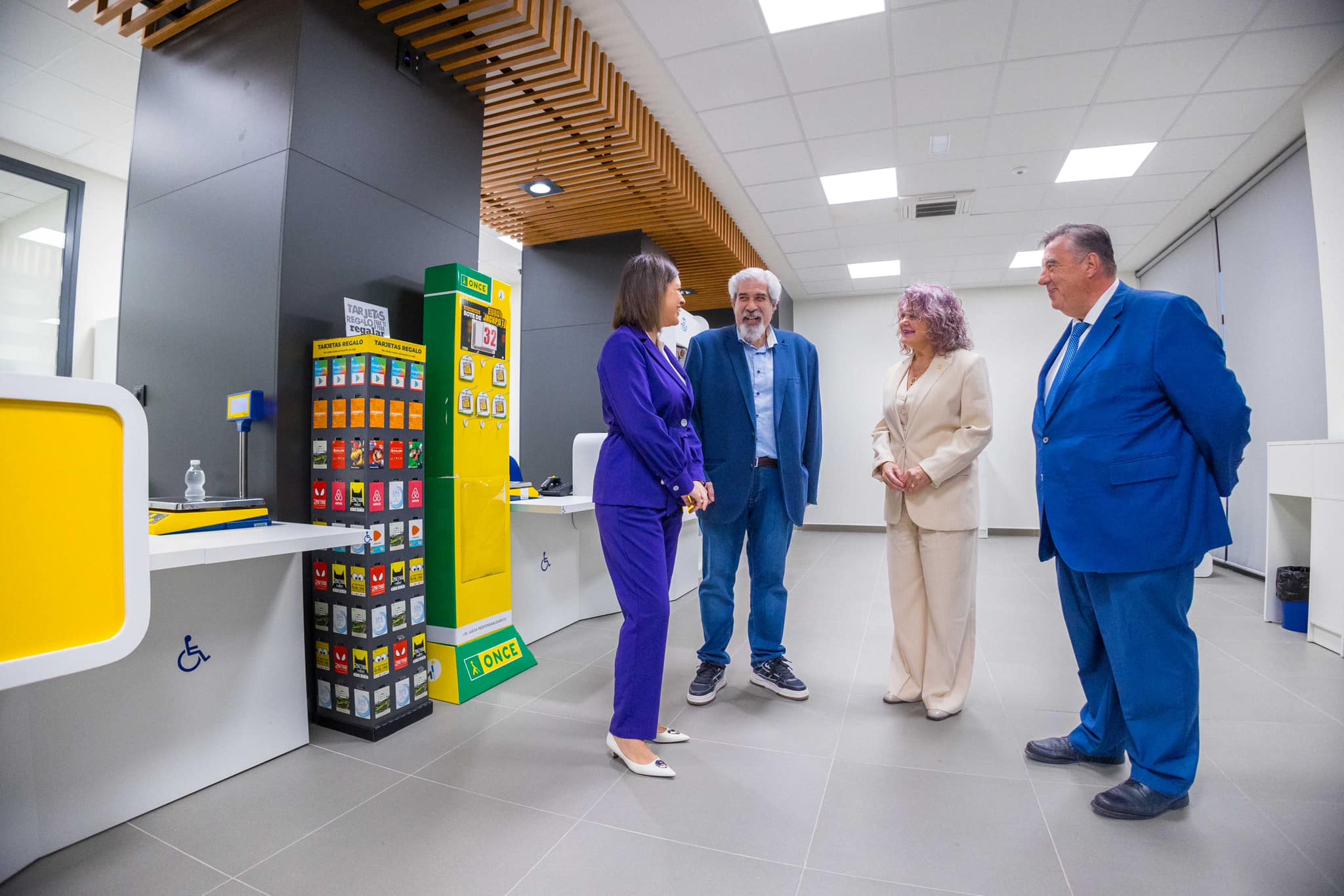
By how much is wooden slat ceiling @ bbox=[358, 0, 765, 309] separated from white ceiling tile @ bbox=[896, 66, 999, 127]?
168cm

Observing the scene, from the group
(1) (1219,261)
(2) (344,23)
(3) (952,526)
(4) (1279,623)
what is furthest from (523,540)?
(1) (1219,261)

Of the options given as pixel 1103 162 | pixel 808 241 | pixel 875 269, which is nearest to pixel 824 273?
pixel 875 269

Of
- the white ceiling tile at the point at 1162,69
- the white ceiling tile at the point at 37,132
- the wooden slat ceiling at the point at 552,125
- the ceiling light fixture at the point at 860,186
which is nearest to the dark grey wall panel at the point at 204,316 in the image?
the wooden slat ceiling at the point at 552,125

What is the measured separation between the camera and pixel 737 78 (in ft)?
12.6

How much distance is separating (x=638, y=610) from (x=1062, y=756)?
1494mm

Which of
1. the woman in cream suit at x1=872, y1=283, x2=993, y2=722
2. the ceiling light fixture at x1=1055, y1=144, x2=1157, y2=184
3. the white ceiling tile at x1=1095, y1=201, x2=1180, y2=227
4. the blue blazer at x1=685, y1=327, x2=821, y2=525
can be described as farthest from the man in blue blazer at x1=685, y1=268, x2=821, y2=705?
the white ceiling tile at x1=1095, y1=201, x2=1180, y2=227

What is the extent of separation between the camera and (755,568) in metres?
2.62

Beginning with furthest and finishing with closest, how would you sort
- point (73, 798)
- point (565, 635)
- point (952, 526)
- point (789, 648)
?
1. point (565, 635)
2. point (789, 648)
3. point (952, 526)
4. point (73, 798)

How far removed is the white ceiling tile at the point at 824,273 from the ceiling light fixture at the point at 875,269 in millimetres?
96

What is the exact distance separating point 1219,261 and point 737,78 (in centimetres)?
507

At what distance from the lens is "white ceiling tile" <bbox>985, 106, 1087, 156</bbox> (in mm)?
4207

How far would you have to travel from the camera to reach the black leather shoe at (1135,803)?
5.48 feet

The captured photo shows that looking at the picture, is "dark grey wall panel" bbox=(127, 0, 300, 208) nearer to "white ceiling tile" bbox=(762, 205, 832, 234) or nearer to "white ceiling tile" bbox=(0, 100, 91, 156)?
"white ceiling tile" bbox=(0, 100, 91, 156)

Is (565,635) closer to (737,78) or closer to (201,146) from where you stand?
(201,146)
